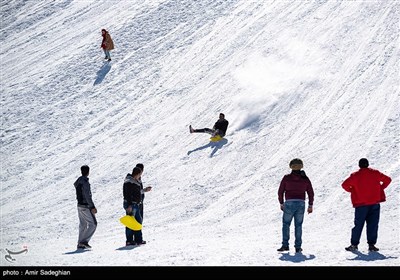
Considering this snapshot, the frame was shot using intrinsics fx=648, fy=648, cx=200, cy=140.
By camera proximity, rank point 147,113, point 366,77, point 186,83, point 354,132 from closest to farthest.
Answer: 1. point 354,132
2. point 366,77
3. point 147,113
4. point 186,83

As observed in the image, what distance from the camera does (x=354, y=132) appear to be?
60.4 ft

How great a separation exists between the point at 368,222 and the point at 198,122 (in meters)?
11.9

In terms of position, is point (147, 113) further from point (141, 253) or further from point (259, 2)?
point (141, 253)

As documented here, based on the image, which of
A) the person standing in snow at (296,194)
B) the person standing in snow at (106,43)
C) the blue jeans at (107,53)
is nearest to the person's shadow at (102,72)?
the blue jeans at (107,53)

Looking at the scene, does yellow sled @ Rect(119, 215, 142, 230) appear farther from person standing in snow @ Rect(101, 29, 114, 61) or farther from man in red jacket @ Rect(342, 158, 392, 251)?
person standing in snow @ Rect(101, 29, 114, 61)

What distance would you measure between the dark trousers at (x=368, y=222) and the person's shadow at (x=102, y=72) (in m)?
17.8

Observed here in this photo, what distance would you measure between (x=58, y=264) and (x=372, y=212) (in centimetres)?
490

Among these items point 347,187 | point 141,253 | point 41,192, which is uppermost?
point 347,187

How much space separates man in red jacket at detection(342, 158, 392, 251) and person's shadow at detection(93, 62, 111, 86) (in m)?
17.8

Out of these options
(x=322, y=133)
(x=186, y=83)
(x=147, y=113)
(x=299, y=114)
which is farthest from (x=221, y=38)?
(x=322, y=133)

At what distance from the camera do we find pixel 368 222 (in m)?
10.2

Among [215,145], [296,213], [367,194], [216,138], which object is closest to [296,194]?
[296,213]

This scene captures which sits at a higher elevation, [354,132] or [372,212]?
[372,212]

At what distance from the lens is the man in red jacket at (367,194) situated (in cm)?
1004
